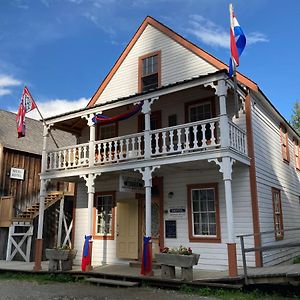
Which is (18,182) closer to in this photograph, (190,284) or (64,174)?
(64,174)

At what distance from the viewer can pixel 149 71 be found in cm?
1553

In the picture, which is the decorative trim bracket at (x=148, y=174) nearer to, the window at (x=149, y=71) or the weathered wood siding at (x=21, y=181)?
the window at (x=149, y=71)

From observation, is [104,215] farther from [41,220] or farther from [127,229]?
[41,220]

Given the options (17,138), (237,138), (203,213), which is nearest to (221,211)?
(203,213)

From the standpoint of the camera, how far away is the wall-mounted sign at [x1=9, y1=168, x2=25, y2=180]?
64.5 ft

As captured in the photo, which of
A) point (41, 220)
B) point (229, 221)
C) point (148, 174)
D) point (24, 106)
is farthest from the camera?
point (24, 106)

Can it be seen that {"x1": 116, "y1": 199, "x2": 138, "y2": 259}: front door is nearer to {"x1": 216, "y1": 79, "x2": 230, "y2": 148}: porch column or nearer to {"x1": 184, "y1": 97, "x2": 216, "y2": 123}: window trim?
{"x1": 184, "y1": 97, "x2": 216, "y2": 123}: window trim

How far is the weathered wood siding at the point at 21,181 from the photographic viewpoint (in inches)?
760

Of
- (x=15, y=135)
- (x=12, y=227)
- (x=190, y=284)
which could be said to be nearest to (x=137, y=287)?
(x=190, y=284)

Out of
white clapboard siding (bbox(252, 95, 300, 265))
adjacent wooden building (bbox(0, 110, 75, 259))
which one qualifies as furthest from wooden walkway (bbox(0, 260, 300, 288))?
adjacent wooden building (bbox(0, 110, 75, 259))

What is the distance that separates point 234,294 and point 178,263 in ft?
5.70

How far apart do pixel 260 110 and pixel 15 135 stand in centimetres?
1445

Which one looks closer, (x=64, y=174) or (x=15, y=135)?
(x=64, y=174)

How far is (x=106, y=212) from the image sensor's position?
50.6 ft
